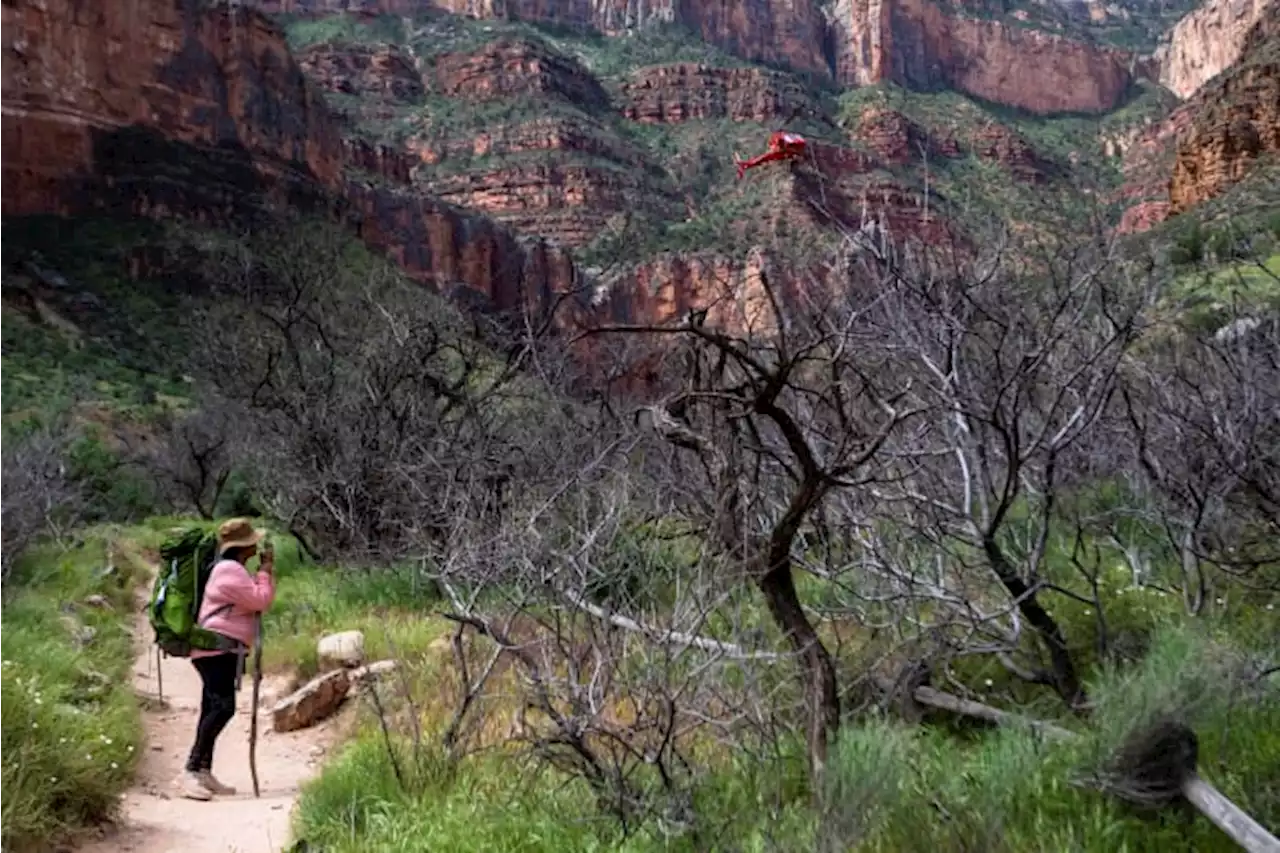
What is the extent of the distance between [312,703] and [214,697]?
3.74ft

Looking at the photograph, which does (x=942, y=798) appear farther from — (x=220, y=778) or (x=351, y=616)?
(x=351, y=616)

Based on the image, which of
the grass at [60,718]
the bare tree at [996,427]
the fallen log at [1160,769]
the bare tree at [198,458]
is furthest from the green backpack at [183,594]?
the bare tree at [198,458]

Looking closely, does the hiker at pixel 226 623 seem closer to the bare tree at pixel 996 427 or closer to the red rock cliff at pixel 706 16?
the bare tree at pixel 996 427

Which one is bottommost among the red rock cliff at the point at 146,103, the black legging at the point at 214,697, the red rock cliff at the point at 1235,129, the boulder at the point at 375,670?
the boulder at the point at 375,670

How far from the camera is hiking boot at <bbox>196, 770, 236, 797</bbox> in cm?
518

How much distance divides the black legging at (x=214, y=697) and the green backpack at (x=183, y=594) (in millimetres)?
110

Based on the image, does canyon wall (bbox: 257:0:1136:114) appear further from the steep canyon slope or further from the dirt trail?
the dirt trail

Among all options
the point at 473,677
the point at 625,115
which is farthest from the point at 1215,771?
the point at 625,115

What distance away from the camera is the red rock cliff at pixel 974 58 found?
415 ft

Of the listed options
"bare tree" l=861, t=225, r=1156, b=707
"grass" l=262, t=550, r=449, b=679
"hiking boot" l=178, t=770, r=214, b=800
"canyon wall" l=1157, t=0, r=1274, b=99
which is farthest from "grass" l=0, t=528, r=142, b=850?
"canyon wall" l=1157, t=0, r=1274, b=99

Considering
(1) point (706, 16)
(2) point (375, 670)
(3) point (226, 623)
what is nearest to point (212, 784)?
(3) point (226, 623)

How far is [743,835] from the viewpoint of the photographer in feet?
10.4

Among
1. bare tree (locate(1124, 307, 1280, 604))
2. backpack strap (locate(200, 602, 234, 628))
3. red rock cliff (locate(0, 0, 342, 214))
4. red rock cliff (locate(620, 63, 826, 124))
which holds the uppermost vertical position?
red rock cliff (locate(620, 63, 826, 124))

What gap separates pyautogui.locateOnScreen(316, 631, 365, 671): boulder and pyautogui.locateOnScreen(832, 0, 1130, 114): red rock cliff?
127629mm
